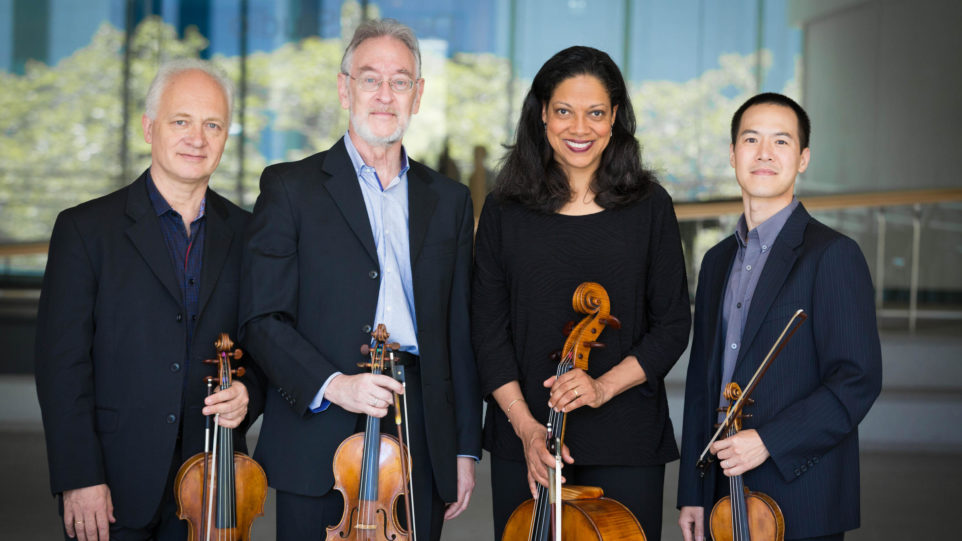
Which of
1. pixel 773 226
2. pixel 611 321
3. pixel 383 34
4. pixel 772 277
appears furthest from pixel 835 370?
pixel 383 34

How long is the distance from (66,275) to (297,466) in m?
0.64

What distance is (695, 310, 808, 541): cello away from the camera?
1.83 metres

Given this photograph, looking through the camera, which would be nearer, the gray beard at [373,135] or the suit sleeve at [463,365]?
the gray beard at [373,135]

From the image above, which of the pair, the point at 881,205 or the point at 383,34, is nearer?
the point at 383,34

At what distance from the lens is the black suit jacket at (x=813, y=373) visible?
1.90 meters

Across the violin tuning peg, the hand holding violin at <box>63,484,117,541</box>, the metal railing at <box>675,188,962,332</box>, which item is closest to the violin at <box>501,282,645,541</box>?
the violin tuning peg

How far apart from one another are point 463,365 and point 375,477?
1.38 feet

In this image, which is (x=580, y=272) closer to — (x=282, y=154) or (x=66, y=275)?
(x=66, y=275)

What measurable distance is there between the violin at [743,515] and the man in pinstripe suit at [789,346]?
47 mm

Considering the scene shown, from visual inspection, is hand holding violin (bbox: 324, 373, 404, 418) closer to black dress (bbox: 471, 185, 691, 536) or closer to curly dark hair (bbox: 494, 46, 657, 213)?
black dress (bbox: 471, 185, 691, 536)

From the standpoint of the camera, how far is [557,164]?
2.33 m

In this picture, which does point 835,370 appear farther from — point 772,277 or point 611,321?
point 611,321

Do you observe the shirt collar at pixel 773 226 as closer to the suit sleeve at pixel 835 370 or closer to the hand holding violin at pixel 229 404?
the suit sleeve at pixel 835 370

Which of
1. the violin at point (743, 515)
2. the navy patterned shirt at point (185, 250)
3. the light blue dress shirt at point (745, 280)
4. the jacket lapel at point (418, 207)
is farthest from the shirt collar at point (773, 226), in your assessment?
the navy patterned shirt at point (185, 250)
